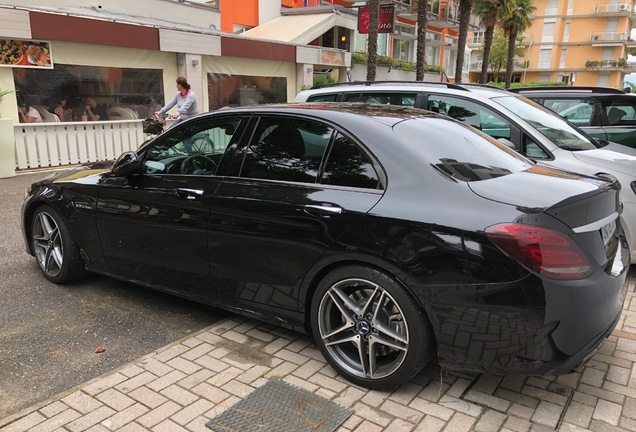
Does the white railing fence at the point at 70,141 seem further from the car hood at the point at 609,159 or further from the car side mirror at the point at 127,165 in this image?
the car hood at the point at 609,159

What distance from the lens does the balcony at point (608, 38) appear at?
222 feet

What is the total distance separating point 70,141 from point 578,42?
→ 2902 inches

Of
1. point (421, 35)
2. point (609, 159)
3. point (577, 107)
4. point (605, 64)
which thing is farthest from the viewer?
point (605, 64)

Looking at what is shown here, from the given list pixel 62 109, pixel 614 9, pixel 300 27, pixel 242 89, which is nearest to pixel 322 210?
pixel 62 109

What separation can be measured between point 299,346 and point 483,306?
1499mm

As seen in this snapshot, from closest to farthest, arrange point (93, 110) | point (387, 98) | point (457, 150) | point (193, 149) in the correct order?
point (457, 150) < point (193, 149) < point (387, 98) < point (93, 110)

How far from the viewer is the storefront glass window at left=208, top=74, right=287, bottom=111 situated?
1641 cm

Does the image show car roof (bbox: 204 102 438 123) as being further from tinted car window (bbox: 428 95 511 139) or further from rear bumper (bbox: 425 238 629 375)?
tinted car window (bbox: 428 95 511 139)

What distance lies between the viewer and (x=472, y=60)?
74.2 metres

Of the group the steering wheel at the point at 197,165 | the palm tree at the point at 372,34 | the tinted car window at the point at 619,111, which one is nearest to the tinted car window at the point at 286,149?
the steering wheel at the point at 197,165

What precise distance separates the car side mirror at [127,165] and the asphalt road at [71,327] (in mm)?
1116

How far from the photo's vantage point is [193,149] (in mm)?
4055

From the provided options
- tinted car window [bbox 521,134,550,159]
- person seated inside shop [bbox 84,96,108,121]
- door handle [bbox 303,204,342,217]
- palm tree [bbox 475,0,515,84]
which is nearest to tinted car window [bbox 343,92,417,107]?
tinted car window [bbox 521,134,550,159]

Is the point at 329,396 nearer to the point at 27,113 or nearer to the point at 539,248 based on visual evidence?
the point at 539,248
